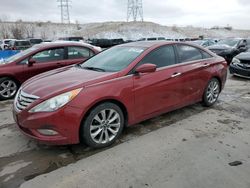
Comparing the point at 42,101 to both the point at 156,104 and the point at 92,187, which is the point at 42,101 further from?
the point at 156,104

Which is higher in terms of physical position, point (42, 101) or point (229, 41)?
point (229, 41)

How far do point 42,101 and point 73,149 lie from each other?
865 mm

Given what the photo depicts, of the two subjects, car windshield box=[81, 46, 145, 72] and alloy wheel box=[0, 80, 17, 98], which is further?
alloy wheel box=[0, 80, 17, 98]

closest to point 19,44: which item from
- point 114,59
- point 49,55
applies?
point 49,55

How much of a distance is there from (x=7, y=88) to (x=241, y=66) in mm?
7691

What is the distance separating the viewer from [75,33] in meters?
58.6

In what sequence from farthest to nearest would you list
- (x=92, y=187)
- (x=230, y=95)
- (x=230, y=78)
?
(x=230, y=78) < (x=230, y=95) < (x=92, y=187)

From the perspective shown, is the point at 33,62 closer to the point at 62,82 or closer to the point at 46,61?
the point at 46,61

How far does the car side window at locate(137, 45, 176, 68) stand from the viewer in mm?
4311

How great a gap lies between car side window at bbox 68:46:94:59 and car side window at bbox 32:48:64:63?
0.25 m

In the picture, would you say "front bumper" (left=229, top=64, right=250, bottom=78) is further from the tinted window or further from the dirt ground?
the tinted window

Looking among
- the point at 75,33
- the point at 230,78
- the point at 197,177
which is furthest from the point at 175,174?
the point at 75,33

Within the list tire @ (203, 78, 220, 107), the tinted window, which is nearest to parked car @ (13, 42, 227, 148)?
the tinted window

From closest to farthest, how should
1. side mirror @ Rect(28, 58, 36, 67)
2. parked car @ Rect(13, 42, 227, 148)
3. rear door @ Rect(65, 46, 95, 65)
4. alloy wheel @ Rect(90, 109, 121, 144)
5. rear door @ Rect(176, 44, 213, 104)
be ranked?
parked car @ Rect(13, 42, 227, 148), alloy wheel @ Rect(90, 109, 121, 144), rear door @ Rect(176, 44, 213, 104), side mirror @ Rect(28, 58, 36, 67), rear door @ Rect(65, 46, 95, 65)
